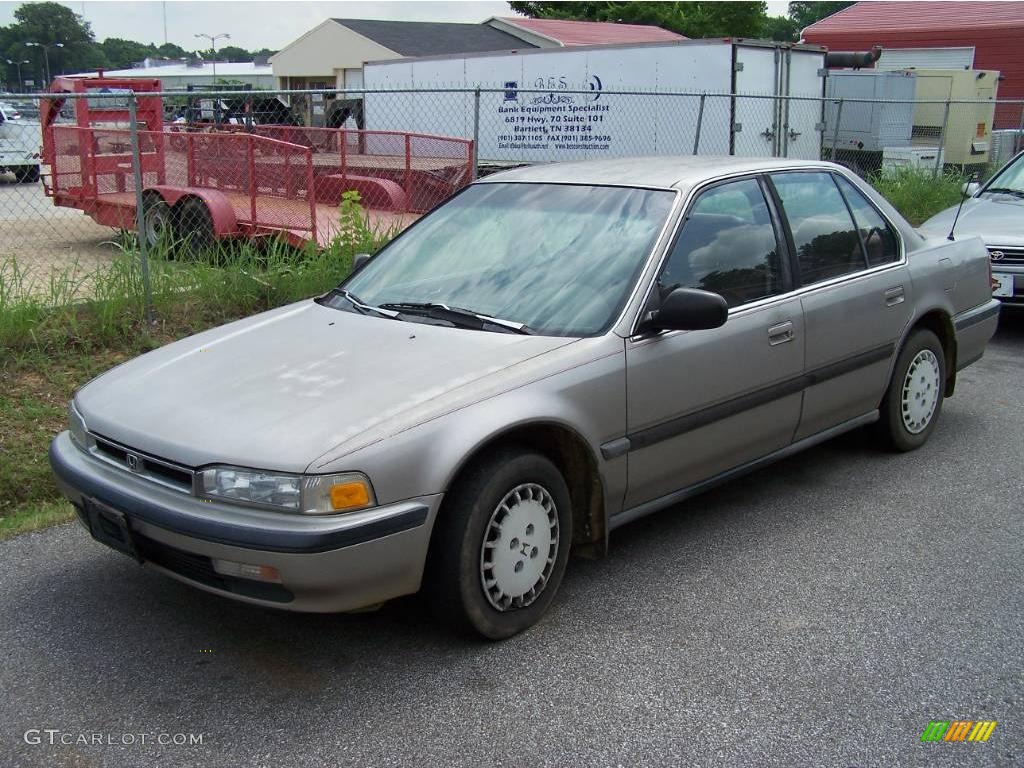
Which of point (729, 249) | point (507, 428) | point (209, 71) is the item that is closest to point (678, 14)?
point (209, 71)

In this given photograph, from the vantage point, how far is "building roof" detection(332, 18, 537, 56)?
32844 millimetres

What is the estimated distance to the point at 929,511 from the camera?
4.70 meters

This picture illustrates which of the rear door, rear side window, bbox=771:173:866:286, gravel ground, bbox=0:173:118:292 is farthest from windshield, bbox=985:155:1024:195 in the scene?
gravel ground, bbox=0:173:118:292

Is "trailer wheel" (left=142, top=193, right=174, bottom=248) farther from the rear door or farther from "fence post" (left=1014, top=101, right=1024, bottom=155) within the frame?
"fence post" (left=1014, top=101, right=1024, bottom=155)

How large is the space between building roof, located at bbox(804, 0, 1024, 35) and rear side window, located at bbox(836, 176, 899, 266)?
25.2m

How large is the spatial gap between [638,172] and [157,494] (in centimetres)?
246

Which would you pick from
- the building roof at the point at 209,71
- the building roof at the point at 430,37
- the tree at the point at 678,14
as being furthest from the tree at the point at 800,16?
the building roof at the point at 430,37

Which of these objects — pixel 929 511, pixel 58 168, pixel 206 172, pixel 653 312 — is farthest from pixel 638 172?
pixel 58 168

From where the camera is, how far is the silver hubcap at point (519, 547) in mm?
3406

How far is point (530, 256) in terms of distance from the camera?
13.6ft

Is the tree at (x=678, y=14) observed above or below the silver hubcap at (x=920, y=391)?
above

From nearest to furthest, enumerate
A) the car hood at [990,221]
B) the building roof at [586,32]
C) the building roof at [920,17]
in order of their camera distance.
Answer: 1. the car hood at [990,221]
2. the building roof at [920,17]
3. the building roof at [586,32]

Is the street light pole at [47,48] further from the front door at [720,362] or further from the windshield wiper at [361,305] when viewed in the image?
the front door at [720,362]

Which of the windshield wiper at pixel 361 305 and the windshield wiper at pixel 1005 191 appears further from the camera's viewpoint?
the windshield wiper at pixel 1005 191
